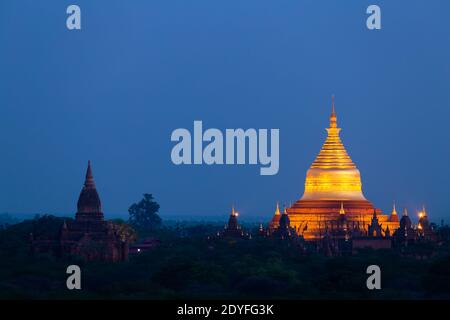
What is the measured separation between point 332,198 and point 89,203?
28.6 metres

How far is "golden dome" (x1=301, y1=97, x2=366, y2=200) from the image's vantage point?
6294 inches

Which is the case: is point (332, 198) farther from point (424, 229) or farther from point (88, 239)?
point (88, 239)

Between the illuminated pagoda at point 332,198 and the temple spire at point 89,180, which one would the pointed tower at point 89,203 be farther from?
the illuminated pagoda at point 332,198

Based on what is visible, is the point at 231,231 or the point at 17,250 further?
the point at 231,231

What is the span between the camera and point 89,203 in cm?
13438

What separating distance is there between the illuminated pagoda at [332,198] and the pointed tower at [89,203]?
68.2 feet

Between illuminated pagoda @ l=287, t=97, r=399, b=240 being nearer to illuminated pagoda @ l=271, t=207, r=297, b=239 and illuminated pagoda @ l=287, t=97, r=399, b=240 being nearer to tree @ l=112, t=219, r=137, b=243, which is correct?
illuminated pagoda @ l=271, t=207, r=297, b=239

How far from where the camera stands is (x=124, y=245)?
129875 mm

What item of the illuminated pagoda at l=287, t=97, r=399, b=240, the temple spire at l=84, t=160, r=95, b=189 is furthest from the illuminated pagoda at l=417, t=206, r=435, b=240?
the temple spire at l=84, t=160, r=95, b=189

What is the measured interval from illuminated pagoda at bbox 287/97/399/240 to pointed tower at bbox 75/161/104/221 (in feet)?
68.2

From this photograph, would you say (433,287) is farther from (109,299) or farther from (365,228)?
(365,228)

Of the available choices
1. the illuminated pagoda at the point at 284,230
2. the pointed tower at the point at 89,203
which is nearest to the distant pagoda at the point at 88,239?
the pointed tower at the point at 89,203
